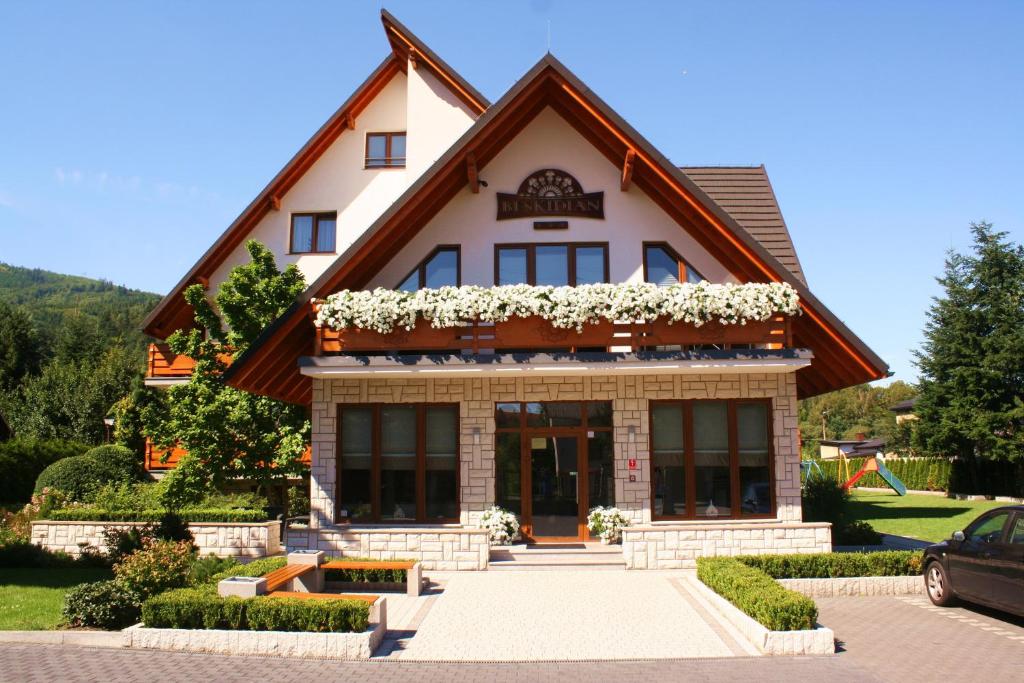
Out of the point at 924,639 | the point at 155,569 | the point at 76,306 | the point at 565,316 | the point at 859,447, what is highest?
the point at 76,306

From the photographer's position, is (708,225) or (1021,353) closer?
(708,225)

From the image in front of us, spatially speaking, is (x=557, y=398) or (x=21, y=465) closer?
(x=557, y=398)

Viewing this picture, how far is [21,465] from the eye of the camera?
29.7 meters

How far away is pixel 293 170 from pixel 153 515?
11.9 meters

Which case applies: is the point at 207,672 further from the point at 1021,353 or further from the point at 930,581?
the point at 1021,353

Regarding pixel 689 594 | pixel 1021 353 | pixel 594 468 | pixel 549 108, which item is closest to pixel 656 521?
pixel 594 468

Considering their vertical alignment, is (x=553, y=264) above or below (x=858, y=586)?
above

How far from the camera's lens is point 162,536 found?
1569 centimetres

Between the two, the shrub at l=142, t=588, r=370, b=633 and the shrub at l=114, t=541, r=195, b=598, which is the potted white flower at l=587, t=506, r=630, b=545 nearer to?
the shrub at l=142, t=588, r=370, b=633

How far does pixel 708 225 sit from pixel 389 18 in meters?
12.3

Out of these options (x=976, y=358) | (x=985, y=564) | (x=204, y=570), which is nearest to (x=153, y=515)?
(x=204, y=570)

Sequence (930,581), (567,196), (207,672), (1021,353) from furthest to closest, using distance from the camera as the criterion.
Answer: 1. (1021,353)
2. (567,196)
3. (930,581)
4. (207,672)

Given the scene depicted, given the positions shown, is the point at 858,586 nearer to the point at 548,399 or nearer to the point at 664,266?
the point at 548,399

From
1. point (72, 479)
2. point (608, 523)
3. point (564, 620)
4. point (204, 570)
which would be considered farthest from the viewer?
point (72, 479)
